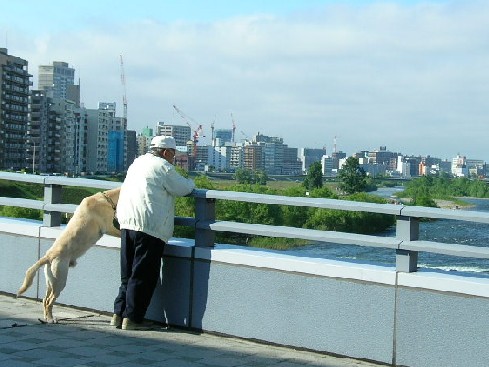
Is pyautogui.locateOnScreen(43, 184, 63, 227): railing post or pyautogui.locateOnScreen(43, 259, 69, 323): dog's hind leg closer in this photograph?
pyautogui.locateOnScreen(43, 259, 69, 323): dog's hind leg

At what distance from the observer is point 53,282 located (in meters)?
7.50

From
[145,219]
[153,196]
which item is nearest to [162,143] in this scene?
[153,196]

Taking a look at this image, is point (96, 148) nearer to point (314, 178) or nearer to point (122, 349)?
point (314, 178)

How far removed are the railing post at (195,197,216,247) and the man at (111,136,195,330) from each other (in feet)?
0.56

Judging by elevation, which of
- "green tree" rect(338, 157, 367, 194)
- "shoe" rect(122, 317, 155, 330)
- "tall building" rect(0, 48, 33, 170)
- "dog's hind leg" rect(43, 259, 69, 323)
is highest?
"tall building" rect(0, 48, 33, 170)

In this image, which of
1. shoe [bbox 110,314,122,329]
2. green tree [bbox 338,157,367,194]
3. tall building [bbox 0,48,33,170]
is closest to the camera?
shoe [bbox 110,314,122,329]

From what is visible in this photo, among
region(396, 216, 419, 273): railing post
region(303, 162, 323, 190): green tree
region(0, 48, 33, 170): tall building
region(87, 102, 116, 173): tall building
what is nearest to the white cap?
region(396, 216, 419, 273): railing post

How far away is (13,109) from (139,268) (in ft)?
477

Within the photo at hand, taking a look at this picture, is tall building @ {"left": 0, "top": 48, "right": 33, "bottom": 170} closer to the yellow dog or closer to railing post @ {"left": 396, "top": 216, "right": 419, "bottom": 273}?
the yellow dog

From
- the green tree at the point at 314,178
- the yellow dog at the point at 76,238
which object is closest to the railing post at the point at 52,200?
the yellow dog at the point at 76,238

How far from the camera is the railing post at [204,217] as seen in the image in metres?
7.19

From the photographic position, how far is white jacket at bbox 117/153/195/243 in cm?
703

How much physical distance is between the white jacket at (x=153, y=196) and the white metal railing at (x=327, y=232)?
0.21 m

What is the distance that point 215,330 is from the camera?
23.2 ft
